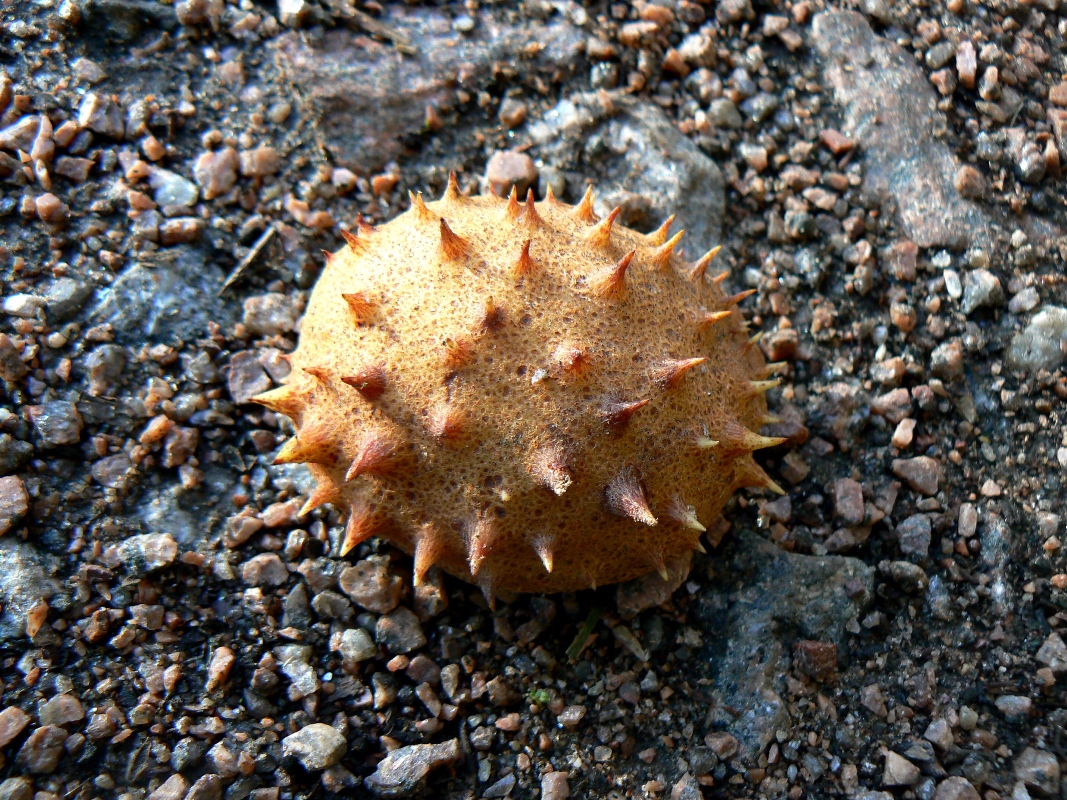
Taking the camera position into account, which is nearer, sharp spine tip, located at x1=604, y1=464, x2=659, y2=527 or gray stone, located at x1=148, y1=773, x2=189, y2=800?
sharp spine tip, located at x1=604, y1=464, x2=659, y2=527

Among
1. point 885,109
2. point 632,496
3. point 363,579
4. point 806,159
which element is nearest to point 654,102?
point 806,159

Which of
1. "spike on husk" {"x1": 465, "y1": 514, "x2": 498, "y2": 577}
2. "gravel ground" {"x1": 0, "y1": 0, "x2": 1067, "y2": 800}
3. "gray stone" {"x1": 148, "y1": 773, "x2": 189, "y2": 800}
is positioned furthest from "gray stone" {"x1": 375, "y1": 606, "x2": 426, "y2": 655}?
"gray stone" {"x1": 148, "y1": 773, "x2": 189, "y2": 800}

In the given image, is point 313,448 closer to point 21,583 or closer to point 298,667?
point 298,667

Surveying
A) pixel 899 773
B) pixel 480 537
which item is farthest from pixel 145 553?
pixel 899 773

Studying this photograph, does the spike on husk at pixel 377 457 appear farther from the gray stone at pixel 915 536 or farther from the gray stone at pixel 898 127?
the gray stone at pixel 898 127

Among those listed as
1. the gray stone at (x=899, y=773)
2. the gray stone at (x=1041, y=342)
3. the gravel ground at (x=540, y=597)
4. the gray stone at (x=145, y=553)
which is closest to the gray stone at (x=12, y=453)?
the gravel ground at (x=540, y=597)

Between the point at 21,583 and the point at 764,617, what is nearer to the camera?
the point at 21,583

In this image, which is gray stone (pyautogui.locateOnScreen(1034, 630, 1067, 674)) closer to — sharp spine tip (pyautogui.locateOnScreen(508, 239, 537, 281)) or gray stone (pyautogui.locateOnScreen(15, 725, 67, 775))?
sharp spine tip (pyautogui.locateOnScreen(508, 239, 537, 281))
